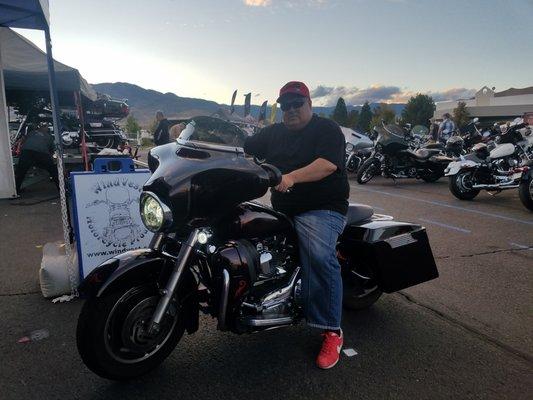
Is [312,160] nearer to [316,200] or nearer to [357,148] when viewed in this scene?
[316,200]

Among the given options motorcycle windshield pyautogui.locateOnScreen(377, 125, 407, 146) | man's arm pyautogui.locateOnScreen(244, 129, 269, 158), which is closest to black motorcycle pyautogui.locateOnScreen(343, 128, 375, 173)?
motorcycle windshield pyautogui.locateOnScreen(377, 125, 407, 146)

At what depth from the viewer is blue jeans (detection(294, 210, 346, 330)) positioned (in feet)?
8.97

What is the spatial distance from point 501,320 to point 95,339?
10.6ft

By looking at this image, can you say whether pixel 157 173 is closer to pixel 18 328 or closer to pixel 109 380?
pixel 109 380

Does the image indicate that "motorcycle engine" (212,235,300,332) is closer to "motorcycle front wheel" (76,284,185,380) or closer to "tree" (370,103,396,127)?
"motorcycle front wheel" (76,284,185,380)

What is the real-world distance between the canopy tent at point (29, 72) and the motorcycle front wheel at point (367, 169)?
797cm

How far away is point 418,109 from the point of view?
71875 millimetres

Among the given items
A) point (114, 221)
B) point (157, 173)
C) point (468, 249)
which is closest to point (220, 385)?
point (157, 173)

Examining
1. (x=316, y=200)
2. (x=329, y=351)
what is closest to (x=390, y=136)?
(x=316, y=200)

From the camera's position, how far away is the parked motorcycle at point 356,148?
44.1 feet

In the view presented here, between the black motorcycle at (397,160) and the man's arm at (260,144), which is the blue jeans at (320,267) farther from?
the black motorcycle at (397,160)

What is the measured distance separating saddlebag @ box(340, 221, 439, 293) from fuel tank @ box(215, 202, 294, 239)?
80cm

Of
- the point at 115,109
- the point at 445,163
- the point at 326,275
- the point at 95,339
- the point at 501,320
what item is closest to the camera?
the point at 95,339

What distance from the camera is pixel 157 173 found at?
235 centimetres
